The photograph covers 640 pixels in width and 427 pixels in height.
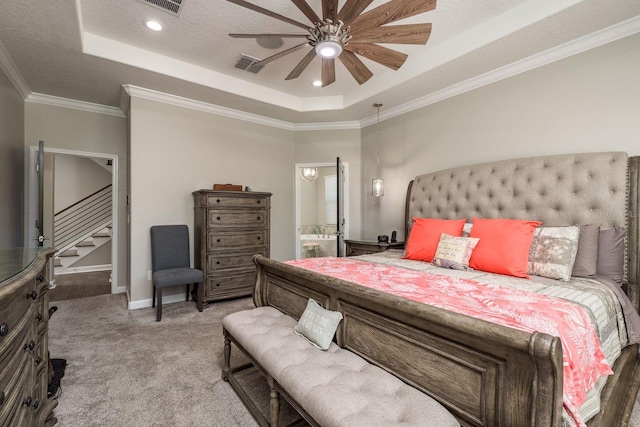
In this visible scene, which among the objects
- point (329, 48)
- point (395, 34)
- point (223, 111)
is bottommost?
point (329, 48)

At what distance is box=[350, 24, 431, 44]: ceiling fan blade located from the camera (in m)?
2.08

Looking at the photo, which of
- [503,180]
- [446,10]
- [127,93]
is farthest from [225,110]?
[503,180]

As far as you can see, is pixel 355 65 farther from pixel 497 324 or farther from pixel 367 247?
pixel 367 247

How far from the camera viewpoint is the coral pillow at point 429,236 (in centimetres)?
295

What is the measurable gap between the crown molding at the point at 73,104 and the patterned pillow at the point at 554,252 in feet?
18.4

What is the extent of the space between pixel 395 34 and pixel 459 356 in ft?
6.85

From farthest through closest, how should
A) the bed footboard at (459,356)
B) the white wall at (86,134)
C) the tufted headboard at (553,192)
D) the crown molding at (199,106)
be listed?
the white wall at (86,134)
the crown molding at (199,106)
the tufted headboard at (553,192)
the bed footboard at (459,356)

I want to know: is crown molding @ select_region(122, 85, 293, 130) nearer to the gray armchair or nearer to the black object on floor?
the gray armchair

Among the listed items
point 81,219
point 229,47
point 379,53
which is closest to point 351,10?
point 379,53

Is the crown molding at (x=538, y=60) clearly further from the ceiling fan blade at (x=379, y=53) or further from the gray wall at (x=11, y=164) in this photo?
the gray wall at (x=11, y=164)

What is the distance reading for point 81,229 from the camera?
655 cm

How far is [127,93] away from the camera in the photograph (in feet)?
12.7

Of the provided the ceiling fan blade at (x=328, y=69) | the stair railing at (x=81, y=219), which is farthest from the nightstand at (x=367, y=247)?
the stair railing at (x=81, y=219)

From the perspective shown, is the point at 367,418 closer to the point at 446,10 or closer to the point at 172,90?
the point at 446,10
